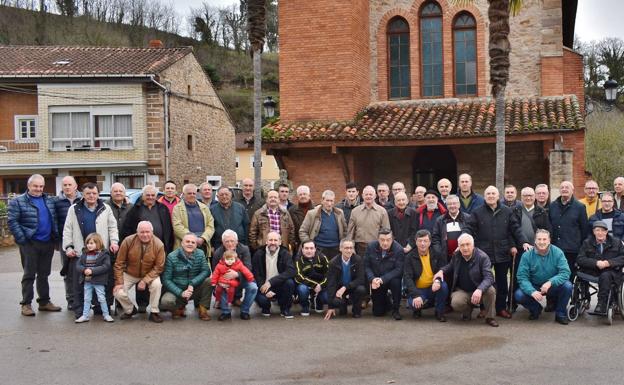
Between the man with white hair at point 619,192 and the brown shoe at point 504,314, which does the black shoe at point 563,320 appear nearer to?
the brown shoe at point 504,314

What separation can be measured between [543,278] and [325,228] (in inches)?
131

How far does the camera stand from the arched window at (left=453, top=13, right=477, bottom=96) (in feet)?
59.3

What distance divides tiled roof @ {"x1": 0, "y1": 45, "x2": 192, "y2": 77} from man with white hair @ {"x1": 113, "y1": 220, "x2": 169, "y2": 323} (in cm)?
2347

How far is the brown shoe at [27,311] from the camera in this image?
32.8ft

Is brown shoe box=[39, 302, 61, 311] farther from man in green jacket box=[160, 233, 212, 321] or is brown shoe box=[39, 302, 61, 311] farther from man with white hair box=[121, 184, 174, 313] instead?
man in green jacket box=[160, 233, 212, 321]

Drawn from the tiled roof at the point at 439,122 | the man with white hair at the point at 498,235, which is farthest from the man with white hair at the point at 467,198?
the tiled roof at the point at 439,122

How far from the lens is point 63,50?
35.8 m

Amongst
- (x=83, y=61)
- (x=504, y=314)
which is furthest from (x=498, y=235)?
(x=83, y=61)

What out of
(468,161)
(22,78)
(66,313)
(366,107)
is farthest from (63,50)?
(66,313)

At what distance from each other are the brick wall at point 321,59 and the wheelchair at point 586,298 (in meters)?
8.99

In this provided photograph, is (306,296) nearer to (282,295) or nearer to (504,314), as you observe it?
(282,295)

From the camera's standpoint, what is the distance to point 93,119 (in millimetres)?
32969

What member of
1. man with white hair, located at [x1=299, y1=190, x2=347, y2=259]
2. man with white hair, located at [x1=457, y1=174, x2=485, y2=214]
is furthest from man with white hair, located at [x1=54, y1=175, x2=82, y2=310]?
man with white hair, located at [x1=457, y1=174, x2=485, y2=214]

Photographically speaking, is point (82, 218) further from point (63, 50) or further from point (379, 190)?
point (63, 50)
